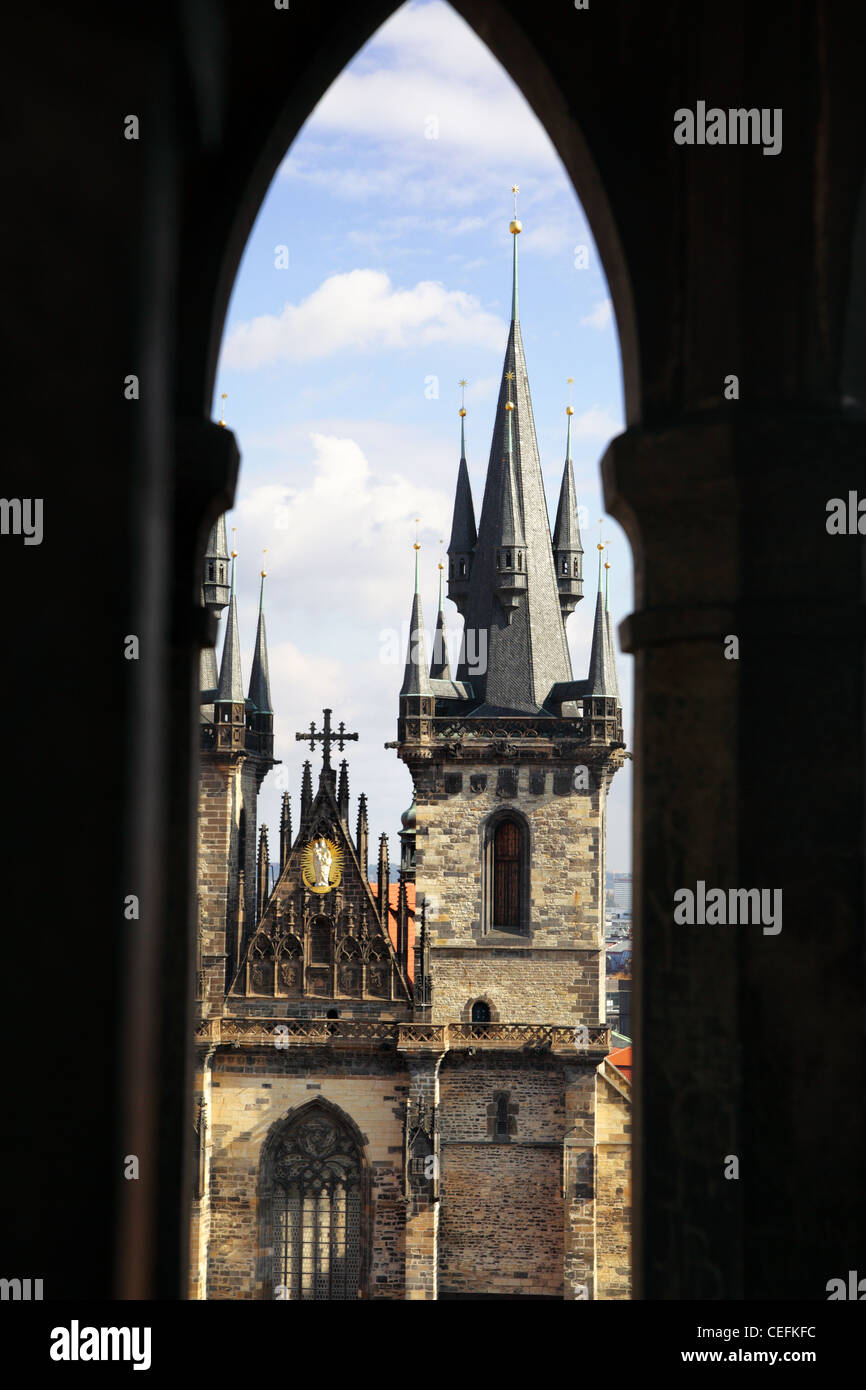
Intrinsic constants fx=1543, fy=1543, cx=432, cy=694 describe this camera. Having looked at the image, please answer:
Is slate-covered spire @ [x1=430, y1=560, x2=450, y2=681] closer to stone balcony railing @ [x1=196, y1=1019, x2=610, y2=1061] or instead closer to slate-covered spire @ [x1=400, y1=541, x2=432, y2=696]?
slate-covered spire @ [x1=400, y1=541, x2=432, y2=696]

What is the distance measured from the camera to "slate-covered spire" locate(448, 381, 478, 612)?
35906 mm

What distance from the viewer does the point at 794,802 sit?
10.8 feet

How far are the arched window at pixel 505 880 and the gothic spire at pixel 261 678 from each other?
295 inches

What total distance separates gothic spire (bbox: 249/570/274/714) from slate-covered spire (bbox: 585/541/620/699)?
815cm

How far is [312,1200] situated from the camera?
32.9 meters

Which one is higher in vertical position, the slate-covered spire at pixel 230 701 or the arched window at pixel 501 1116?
the slate-covered spire at pixel 230 701

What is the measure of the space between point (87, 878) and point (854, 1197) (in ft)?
5.60

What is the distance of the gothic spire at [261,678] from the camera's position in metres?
37.6

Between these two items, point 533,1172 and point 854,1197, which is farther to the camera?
point 533,1172

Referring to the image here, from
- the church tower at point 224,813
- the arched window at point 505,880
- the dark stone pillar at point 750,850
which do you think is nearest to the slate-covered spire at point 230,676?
the church tower at point 224,813

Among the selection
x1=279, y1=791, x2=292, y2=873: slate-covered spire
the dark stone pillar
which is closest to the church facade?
x1=279, y1=791, x2=292, y2=873: slate-covered spire

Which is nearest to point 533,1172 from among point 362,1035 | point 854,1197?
point 362,1035

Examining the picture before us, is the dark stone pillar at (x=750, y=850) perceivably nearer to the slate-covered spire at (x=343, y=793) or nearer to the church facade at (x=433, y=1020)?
the church facade at (x=433, y=1020)
